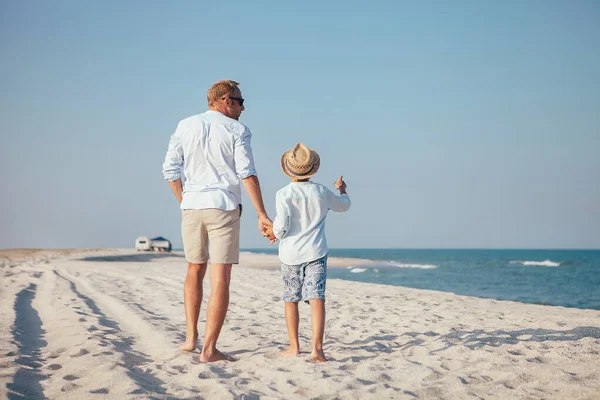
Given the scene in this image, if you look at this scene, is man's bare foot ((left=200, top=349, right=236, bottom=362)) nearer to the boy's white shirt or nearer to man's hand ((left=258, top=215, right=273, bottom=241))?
the boy's white shirt

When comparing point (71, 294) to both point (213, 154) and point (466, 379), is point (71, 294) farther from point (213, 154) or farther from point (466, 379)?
point (466, 379)

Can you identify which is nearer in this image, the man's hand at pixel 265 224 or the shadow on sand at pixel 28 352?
the shadow on sand at pixel 28 352

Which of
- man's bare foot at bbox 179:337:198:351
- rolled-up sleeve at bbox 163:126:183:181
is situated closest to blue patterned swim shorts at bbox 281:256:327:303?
man's bare foot at bbox 179:337:198:351

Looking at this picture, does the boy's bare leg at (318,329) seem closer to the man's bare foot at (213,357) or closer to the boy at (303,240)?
the boy at (303,240)

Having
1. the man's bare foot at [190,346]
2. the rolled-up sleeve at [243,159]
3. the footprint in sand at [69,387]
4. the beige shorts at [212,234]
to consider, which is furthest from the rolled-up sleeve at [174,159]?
the footprint in sand at [69,387]

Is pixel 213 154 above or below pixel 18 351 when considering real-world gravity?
above

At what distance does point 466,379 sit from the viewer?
3.12 metres

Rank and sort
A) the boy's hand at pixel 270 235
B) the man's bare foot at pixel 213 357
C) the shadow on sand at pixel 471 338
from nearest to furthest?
the man's bare foot at pixel 213 357 < the boy's hand at pixel 270 235 < the shadow on sand at pixel 471 338

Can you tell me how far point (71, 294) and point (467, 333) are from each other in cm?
582

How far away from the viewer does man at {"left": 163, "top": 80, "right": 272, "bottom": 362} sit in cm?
341

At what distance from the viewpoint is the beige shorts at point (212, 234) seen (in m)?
3.41

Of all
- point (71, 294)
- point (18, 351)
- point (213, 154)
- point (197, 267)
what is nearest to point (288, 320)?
point (197, 267)

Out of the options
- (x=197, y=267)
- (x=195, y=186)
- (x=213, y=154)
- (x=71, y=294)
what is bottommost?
(x=71, y=294)

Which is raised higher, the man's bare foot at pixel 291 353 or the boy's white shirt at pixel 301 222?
the boy's white shirt at pixel 301 222
